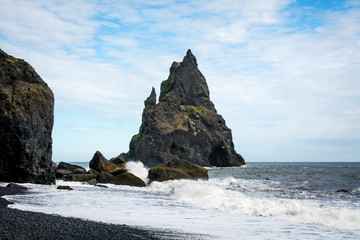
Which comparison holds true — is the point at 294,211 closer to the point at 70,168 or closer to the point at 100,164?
the point at 100,164

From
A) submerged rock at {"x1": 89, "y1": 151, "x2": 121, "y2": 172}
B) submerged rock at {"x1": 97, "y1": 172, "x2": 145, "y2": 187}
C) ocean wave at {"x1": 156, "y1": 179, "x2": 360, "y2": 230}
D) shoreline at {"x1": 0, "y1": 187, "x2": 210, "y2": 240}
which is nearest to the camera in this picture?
shoreline at {"x1": 0, "y1": 187, "x2": 210, "y2": 240}

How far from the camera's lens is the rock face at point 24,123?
21781 mm

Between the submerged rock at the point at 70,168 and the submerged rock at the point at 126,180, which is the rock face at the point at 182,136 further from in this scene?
the submerged rock at the point at 126,180

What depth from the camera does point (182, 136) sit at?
123625mm

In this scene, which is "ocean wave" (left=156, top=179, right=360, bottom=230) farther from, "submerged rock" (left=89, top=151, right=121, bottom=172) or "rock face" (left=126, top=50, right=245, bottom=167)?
"rock face" (left=126, top=50, right=245, bottom=167)

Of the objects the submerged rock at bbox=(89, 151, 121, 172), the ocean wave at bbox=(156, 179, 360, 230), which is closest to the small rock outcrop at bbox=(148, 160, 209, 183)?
the submerged rock at bbox=(89, 151, 121, 172)

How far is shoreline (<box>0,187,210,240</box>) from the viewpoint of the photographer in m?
7.66

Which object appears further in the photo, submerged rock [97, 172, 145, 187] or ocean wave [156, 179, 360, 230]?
submerged rock [97, 172, 145, 187]

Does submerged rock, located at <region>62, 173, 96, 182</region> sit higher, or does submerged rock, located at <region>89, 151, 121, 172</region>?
submerged rock, located at <region>89, 151, 121, 172</region>

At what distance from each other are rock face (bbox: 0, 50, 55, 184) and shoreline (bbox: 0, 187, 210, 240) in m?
13.1

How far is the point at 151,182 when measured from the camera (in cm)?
3159

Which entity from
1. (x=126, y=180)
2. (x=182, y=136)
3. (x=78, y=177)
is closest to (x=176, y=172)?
(x=126, y=180)

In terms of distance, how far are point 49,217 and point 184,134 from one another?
114128 millimetres

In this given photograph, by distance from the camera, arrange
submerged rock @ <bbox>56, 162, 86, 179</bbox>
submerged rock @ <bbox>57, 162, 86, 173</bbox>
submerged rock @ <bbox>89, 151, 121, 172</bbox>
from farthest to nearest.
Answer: submerged rock @ <bbox>89, 151, 121, 172</bbox> → submerged rock @ <bbox>57, 162, 86, 173</bbox> → submerged rock @ <bbox>56, 162, 86, 179</bbox>
